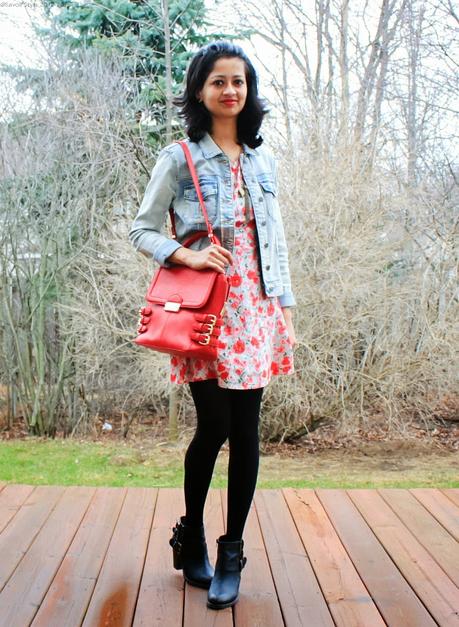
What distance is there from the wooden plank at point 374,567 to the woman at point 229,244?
40cm

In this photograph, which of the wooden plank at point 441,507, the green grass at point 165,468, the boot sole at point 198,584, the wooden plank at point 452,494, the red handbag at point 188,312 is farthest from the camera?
the green grass at point 165,468

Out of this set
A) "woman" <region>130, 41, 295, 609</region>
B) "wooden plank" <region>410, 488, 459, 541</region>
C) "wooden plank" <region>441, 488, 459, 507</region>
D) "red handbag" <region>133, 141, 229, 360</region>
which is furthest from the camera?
"wooden plank" <region>441, 488, 459, 507</region>

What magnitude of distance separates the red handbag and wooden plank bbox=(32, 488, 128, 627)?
0.70m

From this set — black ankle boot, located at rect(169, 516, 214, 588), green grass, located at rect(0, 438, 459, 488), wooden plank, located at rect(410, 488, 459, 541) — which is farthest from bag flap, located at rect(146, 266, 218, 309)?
green grass, located at rect(0, 438, 459, 488)

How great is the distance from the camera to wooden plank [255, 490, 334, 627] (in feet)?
5.59

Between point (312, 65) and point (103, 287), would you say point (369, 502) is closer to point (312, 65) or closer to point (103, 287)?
point (103, 287)

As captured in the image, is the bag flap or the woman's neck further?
the woman's neck

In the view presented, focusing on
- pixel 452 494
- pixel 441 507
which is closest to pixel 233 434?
pixel 441 507

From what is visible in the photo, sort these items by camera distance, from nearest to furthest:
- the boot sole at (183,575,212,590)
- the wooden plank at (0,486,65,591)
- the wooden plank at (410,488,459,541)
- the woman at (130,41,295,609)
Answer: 1. the woman at (130,41,295,609)
2. the boot sole at (183,575,212,590)
3. the wooden plank at (0,486,65,591)
4. the wooden plank at (410,488,459,541)

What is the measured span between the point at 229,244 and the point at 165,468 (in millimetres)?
3313

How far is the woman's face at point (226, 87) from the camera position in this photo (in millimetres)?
1685

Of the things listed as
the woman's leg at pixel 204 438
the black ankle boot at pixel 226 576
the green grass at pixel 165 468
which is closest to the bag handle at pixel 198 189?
the woman's leg at pixel 204 438

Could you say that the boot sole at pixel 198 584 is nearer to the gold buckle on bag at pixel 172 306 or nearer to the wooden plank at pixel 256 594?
the wooden plank at pixel 256 594

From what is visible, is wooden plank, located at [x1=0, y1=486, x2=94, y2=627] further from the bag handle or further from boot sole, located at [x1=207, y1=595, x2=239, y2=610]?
the bag handle
